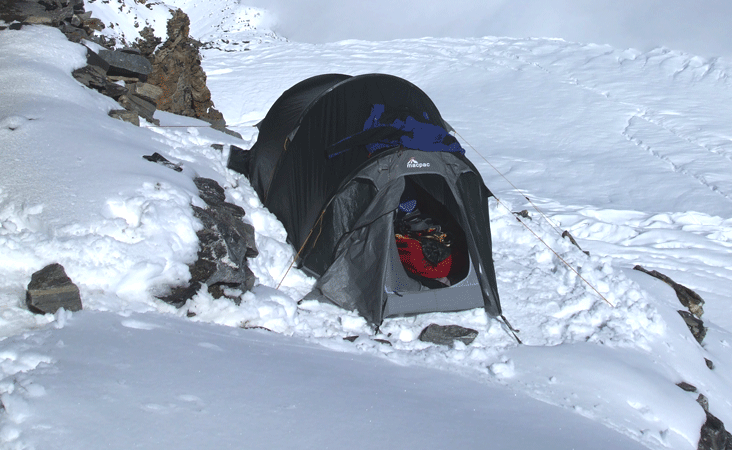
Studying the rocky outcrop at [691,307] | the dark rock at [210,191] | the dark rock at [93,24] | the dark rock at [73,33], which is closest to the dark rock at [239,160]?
the dark rock at [210,191]

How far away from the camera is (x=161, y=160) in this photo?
6344mm

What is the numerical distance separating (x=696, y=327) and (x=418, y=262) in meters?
3.51

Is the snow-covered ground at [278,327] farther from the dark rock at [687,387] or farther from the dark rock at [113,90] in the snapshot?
the dark rock at [113,90]

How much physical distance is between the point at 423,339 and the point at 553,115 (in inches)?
527

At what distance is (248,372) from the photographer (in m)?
3.39

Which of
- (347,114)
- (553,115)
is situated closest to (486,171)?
(553,115)

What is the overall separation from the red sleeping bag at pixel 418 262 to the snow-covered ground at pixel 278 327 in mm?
716

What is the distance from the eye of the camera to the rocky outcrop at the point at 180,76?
39.1 feet

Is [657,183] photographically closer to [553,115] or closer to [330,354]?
[553,115]

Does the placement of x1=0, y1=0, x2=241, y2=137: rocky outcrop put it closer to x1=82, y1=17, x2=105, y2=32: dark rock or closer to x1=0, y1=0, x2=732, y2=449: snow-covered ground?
x1=82, y1=17, x2=105, y2=32: dark rock

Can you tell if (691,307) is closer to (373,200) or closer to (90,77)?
(373,200)

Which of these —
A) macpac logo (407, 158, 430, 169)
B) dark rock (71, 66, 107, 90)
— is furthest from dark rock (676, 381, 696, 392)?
dark rock (71, 66, 107, 90)

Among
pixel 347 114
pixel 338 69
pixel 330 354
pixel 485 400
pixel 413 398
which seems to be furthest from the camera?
pixel 338 69

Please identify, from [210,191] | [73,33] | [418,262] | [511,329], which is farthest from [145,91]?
[511,329]
